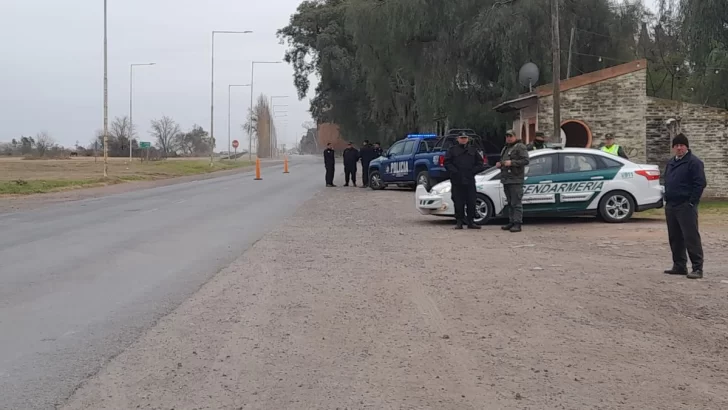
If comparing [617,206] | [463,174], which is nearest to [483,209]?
[463,174]

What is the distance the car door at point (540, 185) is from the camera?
15.7 m

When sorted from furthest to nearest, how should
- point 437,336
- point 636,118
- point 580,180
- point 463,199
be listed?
point 636,118 < point 580,180 < point 463,199 < point 437,336

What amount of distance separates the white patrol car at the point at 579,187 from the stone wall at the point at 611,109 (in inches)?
339

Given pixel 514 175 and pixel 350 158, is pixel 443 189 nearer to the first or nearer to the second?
pixel 514 175

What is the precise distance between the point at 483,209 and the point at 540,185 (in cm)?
121

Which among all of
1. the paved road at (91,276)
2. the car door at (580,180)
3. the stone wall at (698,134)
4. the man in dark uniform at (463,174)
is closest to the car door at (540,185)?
the car door at (580,180)

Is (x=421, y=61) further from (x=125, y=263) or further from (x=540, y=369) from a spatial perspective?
(x=540, y=369)

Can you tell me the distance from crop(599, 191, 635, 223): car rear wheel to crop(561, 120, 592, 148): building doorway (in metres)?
8.88

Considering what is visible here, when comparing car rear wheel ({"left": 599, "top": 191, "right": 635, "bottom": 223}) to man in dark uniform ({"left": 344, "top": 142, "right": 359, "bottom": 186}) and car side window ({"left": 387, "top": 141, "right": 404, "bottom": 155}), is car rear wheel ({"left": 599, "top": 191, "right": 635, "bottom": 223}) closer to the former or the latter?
car side window ({"left": 387, "top": 141, "right": 404, "bottom": 155})

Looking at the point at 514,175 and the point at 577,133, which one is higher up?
the point at 577,133

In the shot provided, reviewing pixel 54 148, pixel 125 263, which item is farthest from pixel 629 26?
pixel 54 148

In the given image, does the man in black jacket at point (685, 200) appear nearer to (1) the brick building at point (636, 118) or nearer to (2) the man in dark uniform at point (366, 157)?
(1) the brick building at point (636, 118)

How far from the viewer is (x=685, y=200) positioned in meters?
9.53

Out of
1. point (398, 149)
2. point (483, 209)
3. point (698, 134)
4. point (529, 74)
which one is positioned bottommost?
point (483, 209)
